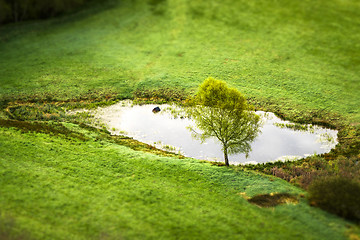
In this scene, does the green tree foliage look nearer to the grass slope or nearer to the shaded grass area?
the grass slope

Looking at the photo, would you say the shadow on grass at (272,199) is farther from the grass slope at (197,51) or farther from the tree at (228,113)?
the grass slope at (197,51)

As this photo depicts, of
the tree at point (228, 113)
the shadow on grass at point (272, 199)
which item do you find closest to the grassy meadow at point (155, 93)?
the shadow on grass at point (272, 199)

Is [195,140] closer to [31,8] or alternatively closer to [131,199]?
[131,199]

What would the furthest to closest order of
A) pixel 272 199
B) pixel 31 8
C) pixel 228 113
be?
1. pixel 31 8
2. pixel 228 113
3. pixel 272 199

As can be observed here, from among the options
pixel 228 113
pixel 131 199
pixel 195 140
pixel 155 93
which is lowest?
pixel 131 199

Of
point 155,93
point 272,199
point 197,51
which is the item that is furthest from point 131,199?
point 197,51
